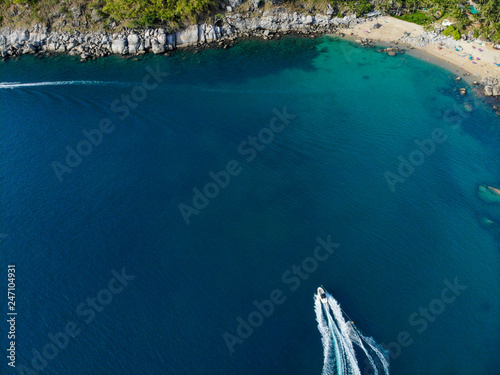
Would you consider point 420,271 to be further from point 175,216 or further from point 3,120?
point 3,120

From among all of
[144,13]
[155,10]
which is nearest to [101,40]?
[144,13]

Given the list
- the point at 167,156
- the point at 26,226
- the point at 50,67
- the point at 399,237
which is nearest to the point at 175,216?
the point at 167,156

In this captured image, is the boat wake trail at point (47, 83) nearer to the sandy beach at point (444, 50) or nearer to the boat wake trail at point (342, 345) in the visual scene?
the sandy beach at point (444, 50)

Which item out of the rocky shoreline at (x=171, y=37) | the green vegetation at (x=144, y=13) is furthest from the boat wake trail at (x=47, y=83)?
the green vegetation at (x=144, y=13)

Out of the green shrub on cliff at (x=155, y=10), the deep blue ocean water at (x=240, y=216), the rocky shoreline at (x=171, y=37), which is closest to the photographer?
the deep blue ocean water at (x=240, y=216)

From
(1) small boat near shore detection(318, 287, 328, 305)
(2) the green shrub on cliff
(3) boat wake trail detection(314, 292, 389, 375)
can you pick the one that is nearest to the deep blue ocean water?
(3) boat wake trail detection(314, 292, 389, 375)

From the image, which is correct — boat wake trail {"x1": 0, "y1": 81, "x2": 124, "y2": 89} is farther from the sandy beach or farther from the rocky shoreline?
the sandy beach
